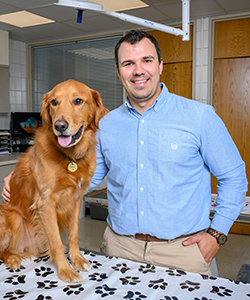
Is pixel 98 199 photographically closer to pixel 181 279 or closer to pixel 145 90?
pixel 145 90

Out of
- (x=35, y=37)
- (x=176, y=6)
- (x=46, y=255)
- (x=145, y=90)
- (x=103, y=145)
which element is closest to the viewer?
(x=46, y=255)

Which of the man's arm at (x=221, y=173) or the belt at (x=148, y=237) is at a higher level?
the man's arm at (x=221, y=173)

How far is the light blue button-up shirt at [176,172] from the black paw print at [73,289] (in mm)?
439

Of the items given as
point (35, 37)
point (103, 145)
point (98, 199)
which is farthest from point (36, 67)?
point (103, 145)

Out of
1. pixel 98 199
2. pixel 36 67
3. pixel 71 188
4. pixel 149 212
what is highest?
pixel 36 67

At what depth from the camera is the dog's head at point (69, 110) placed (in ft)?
3.73

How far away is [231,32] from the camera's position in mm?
4117

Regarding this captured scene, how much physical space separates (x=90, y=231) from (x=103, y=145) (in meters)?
2.93

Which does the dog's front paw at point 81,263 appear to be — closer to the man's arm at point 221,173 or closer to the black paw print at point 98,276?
the black paw print at point 98,276

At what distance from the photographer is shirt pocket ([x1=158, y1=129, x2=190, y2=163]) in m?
1.39

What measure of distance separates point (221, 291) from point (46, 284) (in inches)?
23.4

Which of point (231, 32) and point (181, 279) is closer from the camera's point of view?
point (181, 279)

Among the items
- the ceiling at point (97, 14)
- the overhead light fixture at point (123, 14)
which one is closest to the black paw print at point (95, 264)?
the overhead light fixture at point (123, 14)

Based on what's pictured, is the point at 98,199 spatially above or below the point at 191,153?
below
